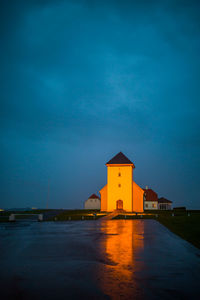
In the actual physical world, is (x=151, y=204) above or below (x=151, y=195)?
below

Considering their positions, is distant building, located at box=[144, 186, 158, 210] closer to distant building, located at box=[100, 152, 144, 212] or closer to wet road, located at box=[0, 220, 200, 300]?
distant building, located at box=[100, 152, 144, 212]

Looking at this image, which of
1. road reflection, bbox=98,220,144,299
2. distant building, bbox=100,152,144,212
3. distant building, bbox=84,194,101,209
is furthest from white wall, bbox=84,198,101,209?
road reflection, bbox=98,220,144,299

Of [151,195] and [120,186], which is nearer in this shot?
[120,186]

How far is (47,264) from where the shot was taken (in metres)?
8.73

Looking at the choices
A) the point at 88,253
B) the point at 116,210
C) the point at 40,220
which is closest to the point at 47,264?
the point at 88,253

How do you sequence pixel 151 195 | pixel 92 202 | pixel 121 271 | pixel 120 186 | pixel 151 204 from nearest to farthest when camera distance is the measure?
pixel 121 271 → pixel 120 186 → pixel 151 204 → pixel 151 195 → pixel 92 202

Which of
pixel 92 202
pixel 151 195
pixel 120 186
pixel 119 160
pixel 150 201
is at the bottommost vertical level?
pixel 92 202

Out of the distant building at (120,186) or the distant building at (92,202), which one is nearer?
the distant building at (120,186)

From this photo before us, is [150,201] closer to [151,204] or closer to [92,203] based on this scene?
[151,204]

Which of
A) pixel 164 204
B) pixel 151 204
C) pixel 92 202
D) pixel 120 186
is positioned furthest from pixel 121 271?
pixel 92 202

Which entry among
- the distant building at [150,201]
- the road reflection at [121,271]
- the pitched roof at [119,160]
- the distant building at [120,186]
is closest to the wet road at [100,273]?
the road reflection at [121,271]

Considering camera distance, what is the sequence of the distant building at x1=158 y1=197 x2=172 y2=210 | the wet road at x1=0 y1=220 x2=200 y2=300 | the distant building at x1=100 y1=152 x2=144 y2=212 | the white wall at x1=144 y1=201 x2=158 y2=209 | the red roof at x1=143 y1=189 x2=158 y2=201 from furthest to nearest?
the distant building at x1=158 y1=197 x2=172 y2=210, the red roof at x1=143 y1=189 x2=158 y2=201, the white wall at x1=144 y1=201 x2=158 y2=209, the distant building at x1=100 y1=152 x2=144 y2=212, the wet road at x1=0 y1=220 x2=200 y2=300

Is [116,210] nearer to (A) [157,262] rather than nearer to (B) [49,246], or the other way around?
(B) [49,246]

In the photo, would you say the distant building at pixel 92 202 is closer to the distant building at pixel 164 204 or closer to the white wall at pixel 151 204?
the white wall at pixel 151 204
